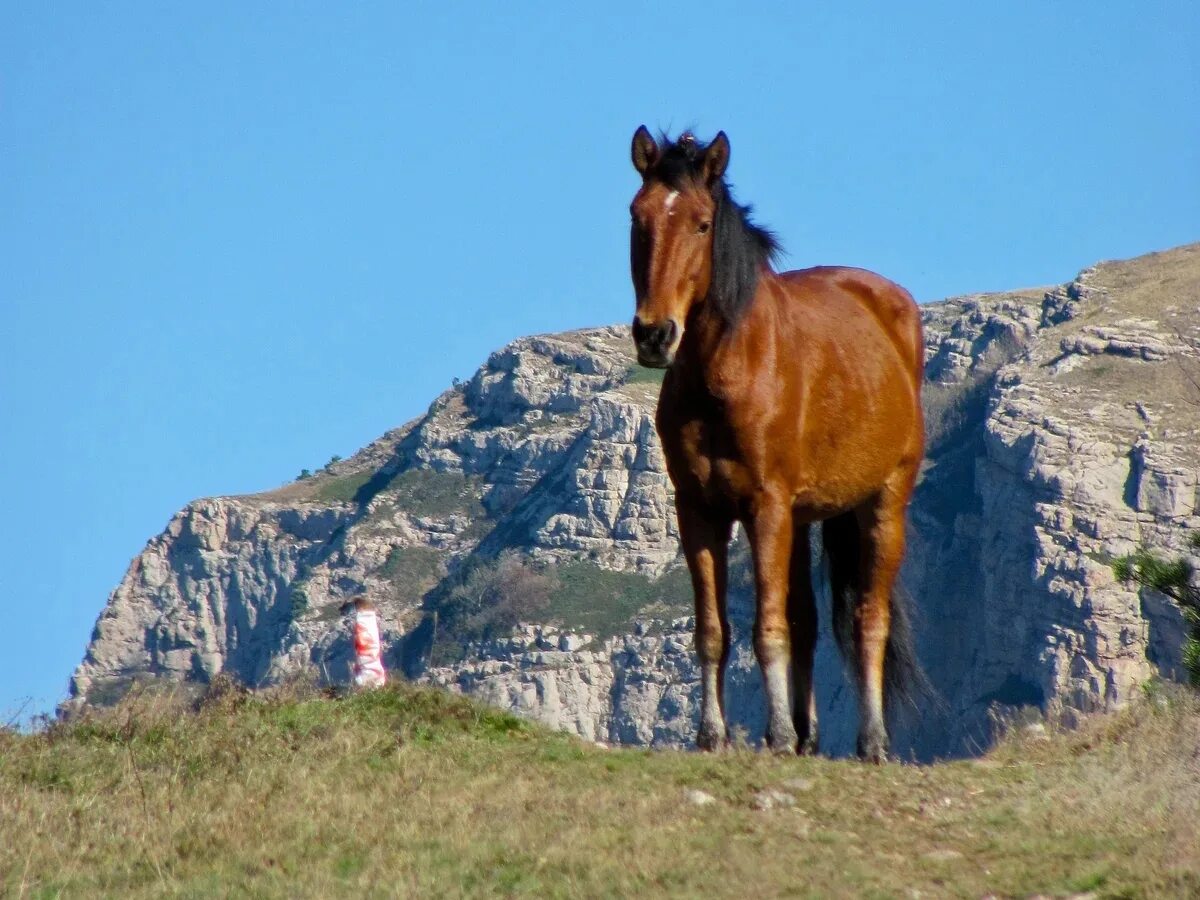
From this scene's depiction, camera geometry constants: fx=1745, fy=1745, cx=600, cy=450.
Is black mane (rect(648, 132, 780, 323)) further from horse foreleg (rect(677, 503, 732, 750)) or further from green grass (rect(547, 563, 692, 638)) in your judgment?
green grass (rect(547, 563, 692, 638))

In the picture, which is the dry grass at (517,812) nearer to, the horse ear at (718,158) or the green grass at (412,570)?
the horse ear at (718,158)

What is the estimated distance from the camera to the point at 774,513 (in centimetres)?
911

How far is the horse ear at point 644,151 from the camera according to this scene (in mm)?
9195

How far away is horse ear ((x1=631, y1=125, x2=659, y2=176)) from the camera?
9195mm

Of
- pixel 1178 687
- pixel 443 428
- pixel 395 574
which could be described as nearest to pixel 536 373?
pixel 443 428

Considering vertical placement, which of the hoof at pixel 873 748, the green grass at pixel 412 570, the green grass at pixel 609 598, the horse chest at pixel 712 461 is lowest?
the hoof at pixel 873 748

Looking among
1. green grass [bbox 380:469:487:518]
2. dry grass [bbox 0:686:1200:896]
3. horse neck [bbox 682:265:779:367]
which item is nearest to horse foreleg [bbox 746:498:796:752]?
dry grass [bbox 0:686:1200:896]

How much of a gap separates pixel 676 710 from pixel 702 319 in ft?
374

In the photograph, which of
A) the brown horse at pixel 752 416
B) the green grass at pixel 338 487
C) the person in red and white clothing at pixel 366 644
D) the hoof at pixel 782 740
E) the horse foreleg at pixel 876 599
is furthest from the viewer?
the green grass at pixel 338 487

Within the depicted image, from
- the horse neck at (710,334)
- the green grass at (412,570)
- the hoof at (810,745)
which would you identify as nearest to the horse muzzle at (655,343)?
the horse neck at (710,334)

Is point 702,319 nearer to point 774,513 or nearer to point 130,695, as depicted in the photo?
point 774,513

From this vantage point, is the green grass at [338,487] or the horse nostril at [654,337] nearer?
the horse nostril at [654,337]

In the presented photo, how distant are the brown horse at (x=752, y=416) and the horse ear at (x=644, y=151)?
0.01m

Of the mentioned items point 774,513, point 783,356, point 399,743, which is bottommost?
point 399,743
